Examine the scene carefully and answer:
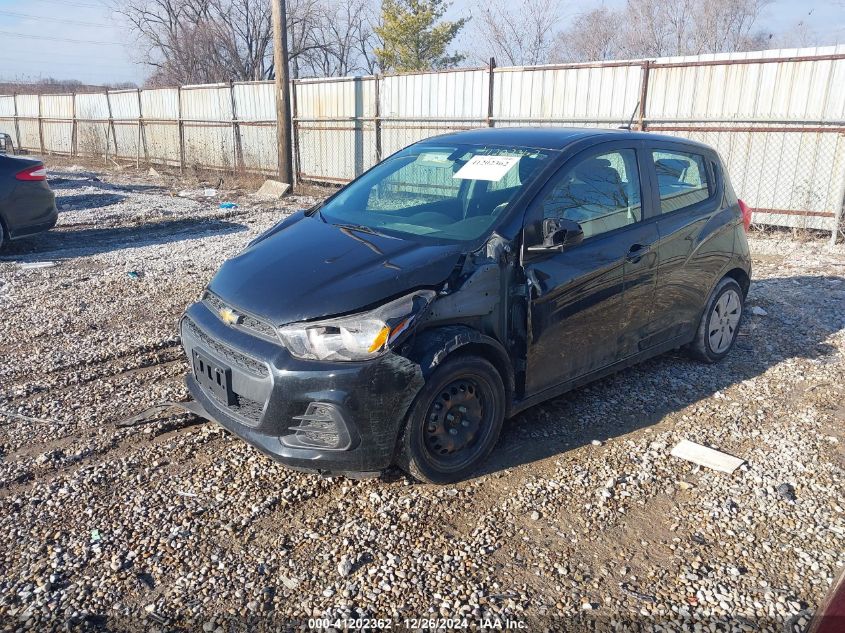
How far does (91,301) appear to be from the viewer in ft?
21.7

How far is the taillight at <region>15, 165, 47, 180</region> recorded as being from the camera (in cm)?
873

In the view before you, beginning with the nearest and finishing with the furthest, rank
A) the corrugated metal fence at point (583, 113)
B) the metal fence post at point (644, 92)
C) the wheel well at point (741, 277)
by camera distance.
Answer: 1. the wheel well at point (741, 277)
2. the corrugated metal fence at point (583, 113)
3. the metal fence post at point (644, 92)

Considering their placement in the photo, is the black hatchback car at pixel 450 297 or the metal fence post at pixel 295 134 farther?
the metal fence post at pixel 295 134

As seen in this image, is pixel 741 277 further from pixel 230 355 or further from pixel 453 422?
pixel 230 355

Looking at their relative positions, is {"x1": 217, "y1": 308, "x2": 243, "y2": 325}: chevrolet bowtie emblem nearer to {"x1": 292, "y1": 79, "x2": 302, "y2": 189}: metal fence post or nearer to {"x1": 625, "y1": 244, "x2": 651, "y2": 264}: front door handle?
{"x1": 625, "y1": 244, "x2": 651, "y2": 264}: front door handle

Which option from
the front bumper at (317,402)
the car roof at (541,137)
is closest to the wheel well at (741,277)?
the car roof at (541,137)

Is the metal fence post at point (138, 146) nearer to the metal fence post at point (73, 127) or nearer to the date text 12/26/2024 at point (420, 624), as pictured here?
the metal fence post at point (73, 127)

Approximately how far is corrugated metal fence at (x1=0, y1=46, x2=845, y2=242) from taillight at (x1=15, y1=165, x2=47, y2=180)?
7.29 metres

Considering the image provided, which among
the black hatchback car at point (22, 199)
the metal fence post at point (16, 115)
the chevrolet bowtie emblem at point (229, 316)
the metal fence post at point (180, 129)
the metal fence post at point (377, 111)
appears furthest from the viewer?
the metal fence post at point (16, 115)

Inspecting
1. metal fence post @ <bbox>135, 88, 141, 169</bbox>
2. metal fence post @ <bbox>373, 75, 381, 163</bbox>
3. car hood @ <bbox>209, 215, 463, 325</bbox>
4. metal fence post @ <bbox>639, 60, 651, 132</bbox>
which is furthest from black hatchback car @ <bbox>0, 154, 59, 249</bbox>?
metal fence post @ <bbox>135, 88, 141, 169</bbox>

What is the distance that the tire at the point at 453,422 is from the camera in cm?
322

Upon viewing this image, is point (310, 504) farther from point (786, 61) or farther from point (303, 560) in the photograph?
point (786, 61)

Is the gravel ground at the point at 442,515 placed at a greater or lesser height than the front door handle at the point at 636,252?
lesser

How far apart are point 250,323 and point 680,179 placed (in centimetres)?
331
